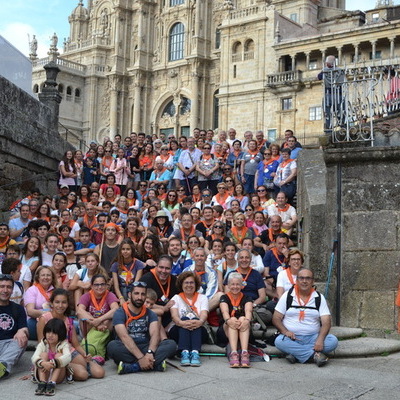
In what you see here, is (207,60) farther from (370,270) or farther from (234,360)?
(234,360)

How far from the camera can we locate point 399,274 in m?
7.82

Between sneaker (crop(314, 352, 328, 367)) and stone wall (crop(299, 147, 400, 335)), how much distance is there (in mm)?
1514

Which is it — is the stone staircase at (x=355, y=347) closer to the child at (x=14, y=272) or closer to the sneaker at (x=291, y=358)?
the sneaker at (x=291, y=358)

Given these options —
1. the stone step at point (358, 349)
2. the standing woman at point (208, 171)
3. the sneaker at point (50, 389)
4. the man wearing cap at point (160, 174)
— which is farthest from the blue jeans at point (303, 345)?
the man wearing cap at point (160, 174)

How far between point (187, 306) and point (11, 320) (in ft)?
7.18

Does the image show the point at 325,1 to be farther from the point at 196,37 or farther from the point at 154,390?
A: the point at 154,390

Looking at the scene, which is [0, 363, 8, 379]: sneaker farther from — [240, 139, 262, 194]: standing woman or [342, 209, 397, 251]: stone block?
[240, 139, 262, 194]: standing woman

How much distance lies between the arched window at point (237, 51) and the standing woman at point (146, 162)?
2590 centimetres

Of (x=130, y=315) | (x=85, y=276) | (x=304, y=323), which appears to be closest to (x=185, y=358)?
(x=130, y=315)

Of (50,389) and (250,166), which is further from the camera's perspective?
(250,166)

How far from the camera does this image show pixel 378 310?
7867 millimetres

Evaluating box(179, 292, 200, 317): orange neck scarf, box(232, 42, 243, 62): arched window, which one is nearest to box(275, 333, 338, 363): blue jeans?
box(179, 292, 200, 317): orange neck scarf

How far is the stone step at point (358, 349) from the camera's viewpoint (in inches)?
275

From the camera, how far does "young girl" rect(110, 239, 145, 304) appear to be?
26.8 ft
